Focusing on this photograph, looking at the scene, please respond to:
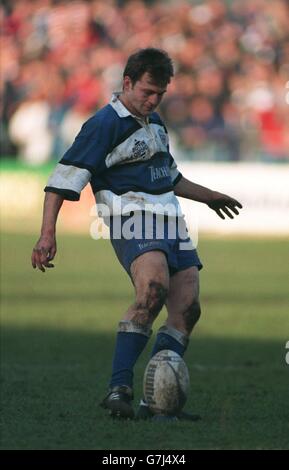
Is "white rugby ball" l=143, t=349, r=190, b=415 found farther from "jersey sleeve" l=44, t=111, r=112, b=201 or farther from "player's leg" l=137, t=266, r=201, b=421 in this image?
"jersey sleeve" l=44, t=111, r=112, b=201

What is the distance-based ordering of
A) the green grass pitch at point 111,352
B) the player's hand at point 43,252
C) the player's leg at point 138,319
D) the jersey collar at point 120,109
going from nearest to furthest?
the green grass pitch at point 111,352
the player's hand at point 43,252
the player's leg at point 138,319
the jersey collar at point 120,109

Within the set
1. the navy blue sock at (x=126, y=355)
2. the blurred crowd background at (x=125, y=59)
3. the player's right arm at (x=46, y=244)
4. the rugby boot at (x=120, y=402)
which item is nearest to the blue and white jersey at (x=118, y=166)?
the player's right arm at (x=46, y=244)

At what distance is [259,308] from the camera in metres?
13.4

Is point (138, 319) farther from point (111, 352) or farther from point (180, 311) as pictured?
point (111, 352)

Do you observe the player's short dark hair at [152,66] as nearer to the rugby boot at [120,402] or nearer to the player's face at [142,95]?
the player's face at [142,95]

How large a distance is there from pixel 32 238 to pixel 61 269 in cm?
431

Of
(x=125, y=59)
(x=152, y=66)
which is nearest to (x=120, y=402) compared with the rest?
(x=152, y=66)

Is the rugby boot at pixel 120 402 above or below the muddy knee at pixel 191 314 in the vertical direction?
below

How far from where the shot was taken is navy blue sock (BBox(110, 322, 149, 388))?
20.7ft

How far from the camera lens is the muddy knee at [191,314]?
6.62 m

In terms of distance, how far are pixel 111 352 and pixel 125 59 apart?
15927 millimetres

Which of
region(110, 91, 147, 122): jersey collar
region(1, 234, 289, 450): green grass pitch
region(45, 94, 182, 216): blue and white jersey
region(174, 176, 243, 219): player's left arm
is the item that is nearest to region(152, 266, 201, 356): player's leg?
region(45, 94, 182, 216): blue and white jersey

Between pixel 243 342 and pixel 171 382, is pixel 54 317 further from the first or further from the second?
pixel 171 382

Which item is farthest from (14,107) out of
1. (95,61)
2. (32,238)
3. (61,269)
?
(61,269)
